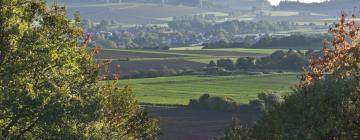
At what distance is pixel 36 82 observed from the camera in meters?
24.1

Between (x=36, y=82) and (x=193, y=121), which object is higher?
(x=36, y=82)

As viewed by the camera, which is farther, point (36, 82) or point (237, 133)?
point (237, 133)

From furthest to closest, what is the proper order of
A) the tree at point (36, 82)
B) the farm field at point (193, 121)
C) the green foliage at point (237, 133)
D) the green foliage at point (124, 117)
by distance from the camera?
the farm field at point (193, 121), the green foliage at point (124, 117), the green foliage at point (237, 133), the tree at point (36, 82)

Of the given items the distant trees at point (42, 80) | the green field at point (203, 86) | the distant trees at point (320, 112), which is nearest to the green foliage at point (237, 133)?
the distant trees at point (320, 112)

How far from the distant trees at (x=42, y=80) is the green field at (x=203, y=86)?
55.1 meters

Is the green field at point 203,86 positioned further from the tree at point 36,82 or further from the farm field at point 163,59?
the tree at point 36,82

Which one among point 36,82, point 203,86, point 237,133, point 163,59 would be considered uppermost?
point 36,82

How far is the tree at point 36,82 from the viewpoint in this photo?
2316 centimetres

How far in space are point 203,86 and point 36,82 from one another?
74858 mm

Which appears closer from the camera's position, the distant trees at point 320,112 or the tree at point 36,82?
the distant trees at point 320,112

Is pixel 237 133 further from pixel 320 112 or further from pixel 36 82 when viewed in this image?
pixel 36 82

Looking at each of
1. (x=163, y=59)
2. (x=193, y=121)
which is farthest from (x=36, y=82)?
(x=163, y=59)

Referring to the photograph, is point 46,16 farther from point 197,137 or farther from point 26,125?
point 197,137

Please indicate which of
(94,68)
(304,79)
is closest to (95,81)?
(94,68)
